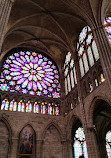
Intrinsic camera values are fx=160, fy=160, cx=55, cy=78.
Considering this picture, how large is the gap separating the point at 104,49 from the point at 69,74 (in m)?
6.49

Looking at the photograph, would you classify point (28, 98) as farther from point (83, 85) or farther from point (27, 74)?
point (83, 85)

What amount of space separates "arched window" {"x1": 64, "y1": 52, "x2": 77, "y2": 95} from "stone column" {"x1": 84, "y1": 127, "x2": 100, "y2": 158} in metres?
5.38

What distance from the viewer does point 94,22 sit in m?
12.8

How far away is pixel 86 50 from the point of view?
14.3 metres

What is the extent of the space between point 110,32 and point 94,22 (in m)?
1.71

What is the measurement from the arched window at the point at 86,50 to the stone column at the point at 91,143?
492cm

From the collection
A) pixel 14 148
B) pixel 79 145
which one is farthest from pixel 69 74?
pixel 14 148

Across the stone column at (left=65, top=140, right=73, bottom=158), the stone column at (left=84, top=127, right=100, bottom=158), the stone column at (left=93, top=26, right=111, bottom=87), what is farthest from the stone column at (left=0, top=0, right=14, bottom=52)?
the stone column at (left=65, top=140, right=73, bottom=158)

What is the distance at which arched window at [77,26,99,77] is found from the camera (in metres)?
13.1

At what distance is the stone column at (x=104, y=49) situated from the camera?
10117 millimetres

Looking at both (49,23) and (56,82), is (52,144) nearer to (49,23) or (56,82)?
(56,82)

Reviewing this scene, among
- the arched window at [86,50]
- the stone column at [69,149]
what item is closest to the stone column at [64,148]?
the stone column at [69,149]

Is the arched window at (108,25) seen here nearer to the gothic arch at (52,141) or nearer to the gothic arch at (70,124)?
the gothic arch at (70,124)

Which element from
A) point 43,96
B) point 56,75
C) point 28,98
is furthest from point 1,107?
point 56,75
